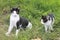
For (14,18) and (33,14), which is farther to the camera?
(33,14)

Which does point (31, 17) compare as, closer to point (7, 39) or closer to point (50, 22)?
point (50, 22)

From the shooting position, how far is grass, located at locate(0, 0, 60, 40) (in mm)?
7191

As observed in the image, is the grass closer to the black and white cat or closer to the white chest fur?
the black and white cat

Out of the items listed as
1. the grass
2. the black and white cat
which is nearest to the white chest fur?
the black and white cat

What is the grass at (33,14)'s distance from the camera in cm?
719

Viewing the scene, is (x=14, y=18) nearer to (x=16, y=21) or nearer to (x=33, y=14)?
(x=16, y=21)

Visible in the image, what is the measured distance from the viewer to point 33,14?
865cm

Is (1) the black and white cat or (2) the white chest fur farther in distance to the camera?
(2) the white chest fur

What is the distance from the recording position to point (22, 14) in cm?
848

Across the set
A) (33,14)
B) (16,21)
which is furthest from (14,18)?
(33,14)

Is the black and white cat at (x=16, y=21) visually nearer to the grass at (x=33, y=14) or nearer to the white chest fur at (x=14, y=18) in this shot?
the white chest fur at (x=14, y=18)

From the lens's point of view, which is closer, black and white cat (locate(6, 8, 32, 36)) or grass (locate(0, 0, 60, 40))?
black and white cat (locate(6, 8, 32, 36))

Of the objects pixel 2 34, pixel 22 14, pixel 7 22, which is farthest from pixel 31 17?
pixel 2 34

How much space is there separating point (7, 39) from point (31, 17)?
179 centimetres
